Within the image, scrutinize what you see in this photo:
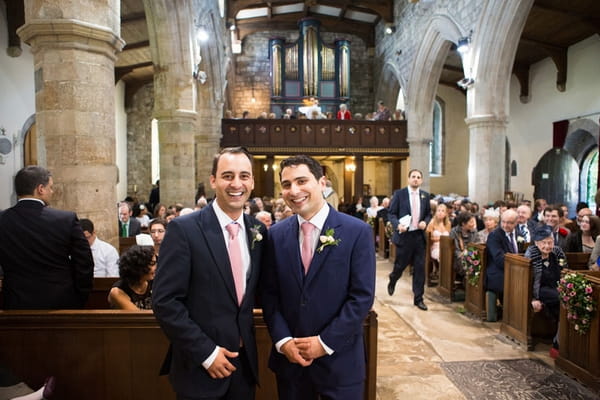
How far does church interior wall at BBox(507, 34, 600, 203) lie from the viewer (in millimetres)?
12383

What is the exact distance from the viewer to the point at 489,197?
379 inches

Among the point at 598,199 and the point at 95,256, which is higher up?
the point at 598,199

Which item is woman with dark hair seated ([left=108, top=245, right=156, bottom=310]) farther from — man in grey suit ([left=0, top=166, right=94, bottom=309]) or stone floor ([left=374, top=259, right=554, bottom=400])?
stone floor ([left=374, top=259, right=554, bottom=400])

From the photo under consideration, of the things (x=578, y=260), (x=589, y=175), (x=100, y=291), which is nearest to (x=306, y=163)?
(x=100, y=291)

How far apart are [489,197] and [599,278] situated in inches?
265

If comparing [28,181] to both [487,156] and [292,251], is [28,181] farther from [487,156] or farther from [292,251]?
[487,156]

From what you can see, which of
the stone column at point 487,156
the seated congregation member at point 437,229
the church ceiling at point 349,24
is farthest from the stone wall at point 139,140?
the seated congregation member at point 437,229

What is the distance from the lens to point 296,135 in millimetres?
13664

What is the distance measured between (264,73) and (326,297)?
1897 centimetres

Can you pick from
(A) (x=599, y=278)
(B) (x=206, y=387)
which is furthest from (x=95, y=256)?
(A) (x=599, y=278)

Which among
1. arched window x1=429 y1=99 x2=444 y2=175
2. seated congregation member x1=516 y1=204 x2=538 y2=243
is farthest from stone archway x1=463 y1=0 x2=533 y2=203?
arched window x1=429 y1=99 x2=444 y2=175

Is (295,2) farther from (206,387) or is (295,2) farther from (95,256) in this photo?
(206,387)

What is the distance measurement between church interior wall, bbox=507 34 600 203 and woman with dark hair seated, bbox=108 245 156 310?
13707mm

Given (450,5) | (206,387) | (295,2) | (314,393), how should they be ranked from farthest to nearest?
(295,2), (450,5), (314,393), (206,387)
